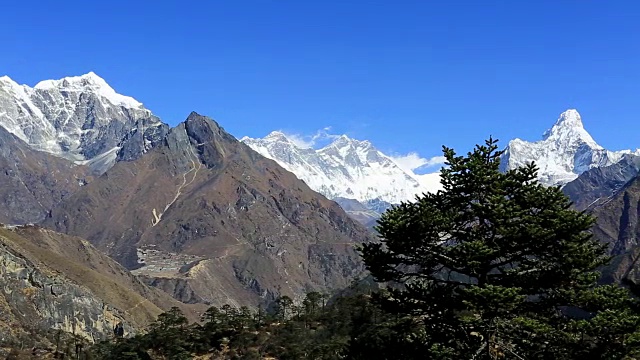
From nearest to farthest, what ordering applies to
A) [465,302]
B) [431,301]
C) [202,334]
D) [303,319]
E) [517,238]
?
[465,302]
[517,238]
[431,301]
[202,334]
[303,319]

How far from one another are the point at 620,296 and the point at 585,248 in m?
2.69

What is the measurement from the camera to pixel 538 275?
86.1 ft

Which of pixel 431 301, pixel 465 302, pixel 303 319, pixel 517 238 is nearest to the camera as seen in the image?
pixel 465 302

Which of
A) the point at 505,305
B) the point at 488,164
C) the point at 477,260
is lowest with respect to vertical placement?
the point at 505,305

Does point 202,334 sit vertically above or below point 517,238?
above

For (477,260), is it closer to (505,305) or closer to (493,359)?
(505,305)

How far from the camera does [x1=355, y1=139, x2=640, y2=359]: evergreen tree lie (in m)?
24.3

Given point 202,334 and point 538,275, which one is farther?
point 202,334

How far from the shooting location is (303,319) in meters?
130

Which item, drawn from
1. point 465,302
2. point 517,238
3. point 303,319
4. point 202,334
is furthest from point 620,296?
point 303,319

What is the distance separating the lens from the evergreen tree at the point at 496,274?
24.3 metres

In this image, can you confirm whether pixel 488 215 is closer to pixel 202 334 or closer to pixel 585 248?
pixel 585 248

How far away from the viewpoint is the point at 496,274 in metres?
26.8

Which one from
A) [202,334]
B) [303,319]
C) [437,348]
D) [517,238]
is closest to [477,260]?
[517,238]
